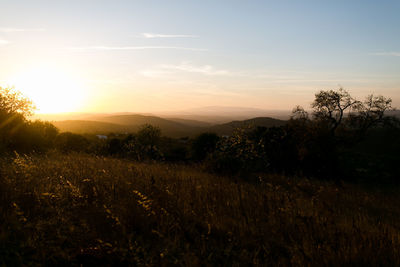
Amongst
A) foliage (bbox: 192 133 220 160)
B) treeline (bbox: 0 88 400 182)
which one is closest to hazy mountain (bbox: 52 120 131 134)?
foliage (bbox: 192 133 220 160)

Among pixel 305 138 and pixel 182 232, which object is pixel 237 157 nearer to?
pixel 182 232

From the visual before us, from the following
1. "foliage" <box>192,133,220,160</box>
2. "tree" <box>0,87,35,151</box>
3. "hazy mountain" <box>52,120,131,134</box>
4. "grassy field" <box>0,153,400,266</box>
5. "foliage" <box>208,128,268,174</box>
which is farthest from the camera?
"hazy mountain" <box>52,120,131,134</box>

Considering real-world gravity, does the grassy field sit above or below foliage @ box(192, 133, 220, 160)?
above

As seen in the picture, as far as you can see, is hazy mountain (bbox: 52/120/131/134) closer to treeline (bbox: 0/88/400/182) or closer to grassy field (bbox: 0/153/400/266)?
treeline (bbox: 0/88/400/182)

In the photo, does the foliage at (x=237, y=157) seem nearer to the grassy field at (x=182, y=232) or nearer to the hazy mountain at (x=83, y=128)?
the grassy field at (x=182, y=232)

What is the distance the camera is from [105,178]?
5.95 m

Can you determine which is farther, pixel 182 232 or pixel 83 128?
pixel 83 128

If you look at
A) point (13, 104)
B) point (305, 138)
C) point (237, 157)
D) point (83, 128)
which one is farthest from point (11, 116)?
point (83, 128)

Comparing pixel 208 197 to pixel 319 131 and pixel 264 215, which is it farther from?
pixel 319 131

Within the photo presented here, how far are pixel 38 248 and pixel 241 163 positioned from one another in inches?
321

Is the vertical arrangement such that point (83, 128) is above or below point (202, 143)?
below

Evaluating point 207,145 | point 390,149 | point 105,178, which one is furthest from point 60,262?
point 390,149

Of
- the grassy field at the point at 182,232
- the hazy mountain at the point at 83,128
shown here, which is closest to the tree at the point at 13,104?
the grassy field at the point at 182,232

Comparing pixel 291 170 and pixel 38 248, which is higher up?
pixel 38 248
